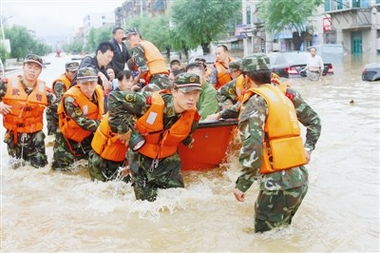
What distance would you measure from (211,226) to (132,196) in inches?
43.1

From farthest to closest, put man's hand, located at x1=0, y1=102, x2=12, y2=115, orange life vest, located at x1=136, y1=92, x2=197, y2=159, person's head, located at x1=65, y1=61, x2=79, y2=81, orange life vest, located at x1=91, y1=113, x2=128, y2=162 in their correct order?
person's head, located at x1=65, y1=61, x2=79, y2=81
man's hand, located at x1=0, y1=102, x2=12, y2=115
orange life vest, located at x1=91, y1=113, x2=128, y2=162
orange life vest, located at x1=136, y1=92, x2=197, y2=159

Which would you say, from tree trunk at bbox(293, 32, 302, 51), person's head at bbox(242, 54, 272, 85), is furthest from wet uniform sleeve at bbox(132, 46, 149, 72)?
tree trunk at bbox(293, 32, 302, 51)

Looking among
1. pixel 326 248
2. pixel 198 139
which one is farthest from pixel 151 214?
pixel 326 248

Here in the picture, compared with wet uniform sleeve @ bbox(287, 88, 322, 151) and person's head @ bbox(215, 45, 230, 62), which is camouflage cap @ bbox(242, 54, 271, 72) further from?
person's head @ bbox(215, 45, 230, 62)

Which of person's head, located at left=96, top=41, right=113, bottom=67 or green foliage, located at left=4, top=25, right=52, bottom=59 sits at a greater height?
green foliage, located at left=4, top=25, right=52, bottom=59

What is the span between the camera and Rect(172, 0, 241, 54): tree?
108 feet

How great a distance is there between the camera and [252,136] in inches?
135

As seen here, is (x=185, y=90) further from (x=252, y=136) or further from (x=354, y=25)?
(x=354, y=25)

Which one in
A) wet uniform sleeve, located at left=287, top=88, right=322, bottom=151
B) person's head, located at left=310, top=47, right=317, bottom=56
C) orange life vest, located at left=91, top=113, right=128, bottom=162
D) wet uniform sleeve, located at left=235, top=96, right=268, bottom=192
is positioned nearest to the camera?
wet uniform sleeve, located at left=235, top=96, right=268, bottom=192

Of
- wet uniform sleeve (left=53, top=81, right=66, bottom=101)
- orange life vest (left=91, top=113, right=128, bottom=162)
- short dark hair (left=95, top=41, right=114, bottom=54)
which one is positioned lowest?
orange life vest (left=91, top=113, right=128, bottom=162)

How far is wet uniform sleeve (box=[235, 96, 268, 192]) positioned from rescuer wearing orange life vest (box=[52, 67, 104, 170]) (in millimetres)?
2799

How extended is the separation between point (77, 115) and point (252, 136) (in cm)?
299

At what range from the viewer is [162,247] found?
4.27 m

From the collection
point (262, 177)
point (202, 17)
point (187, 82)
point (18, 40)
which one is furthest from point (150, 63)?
point (18, 40)
